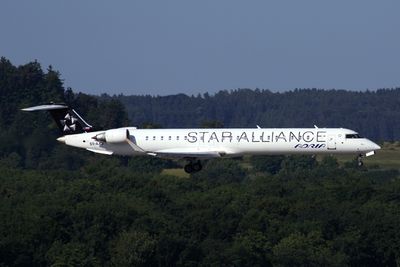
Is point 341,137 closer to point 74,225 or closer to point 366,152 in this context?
point 366,152

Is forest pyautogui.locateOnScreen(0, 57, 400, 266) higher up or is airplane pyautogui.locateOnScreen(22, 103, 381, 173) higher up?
airplane pyautogui.locateOnScreen(22, 103, 381, 173)

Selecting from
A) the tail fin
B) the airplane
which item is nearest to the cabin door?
the airplane

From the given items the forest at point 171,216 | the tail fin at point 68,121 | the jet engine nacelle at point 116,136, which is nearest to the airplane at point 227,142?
the jet engine nacelle at point 116,136

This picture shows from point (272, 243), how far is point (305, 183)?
114 feet

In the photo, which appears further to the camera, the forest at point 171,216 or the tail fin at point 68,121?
the forest at point 171,216

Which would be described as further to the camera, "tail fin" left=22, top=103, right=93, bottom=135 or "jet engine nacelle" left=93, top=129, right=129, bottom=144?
"tail fin" left=22, top=103, right=93, bottom=135

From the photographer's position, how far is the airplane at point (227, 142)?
87062 mm

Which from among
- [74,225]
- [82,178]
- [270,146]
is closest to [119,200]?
[74,225]

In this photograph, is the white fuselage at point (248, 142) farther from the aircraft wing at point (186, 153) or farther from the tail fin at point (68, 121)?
the tail fin at point (68, 121)

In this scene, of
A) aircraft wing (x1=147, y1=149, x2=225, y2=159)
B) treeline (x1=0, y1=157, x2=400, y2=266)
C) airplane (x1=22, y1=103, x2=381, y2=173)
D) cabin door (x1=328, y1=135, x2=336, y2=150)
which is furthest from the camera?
treeline (x1=0, y1=157, x2=400, y2=266)

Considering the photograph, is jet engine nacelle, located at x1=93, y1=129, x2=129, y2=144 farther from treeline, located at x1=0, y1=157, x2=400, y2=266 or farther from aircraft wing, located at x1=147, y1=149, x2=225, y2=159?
treeline, located at x1=0, y1=157, x2=400, y2=266

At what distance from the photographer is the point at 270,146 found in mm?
87062

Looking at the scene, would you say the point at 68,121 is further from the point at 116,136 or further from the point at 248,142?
the point at 248,142

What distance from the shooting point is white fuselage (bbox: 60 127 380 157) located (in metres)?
87.1
